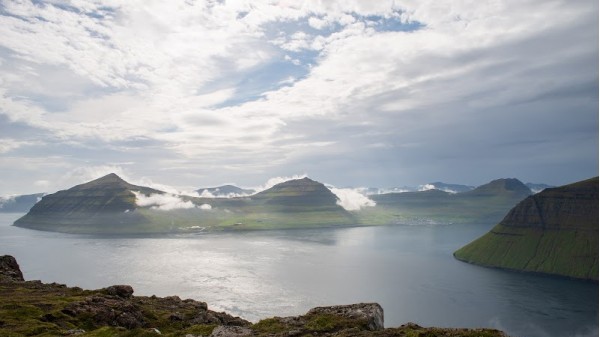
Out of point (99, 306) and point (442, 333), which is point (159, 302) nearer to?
point (99, 306)

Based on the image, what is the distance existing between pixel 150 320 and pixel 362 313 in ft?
128

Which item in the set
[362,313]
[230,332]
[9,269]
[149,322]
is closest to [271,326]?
[230,332]

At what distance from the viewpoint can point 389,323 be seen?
190375mm

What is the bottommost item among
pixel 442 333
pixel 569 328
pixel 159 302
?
pixel 569 328

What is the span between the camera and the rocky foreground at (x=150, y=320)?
47812mm

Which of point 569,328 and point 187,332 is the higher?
point 187,332

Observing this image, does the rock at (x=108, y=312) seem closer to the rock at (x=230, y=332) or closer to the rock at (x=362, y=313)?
the rock at (x=230, y=332)

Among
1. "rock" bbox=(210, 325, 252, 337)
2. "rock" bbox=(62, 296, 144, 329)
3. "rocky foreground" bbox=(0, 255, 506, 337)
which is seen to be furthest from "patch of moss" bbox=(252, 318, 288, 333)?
"rock" bbox=(62, 296, 144, 329)

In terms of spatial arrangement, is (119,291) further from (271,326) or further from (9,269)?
(9,269)

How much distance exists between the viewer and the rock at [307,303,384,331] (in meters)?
51.9

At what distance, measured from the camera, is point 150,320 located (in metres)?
69.9

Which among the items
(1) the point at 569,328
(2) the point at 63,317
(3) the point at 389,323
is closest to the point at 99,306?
(2) the point at 63,317

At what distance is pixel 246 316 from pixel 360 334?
163183 millimetres

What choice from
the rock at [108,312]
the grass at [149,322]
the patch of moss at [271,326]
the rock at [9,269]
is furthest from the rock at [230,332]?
the rock at [9,269]
